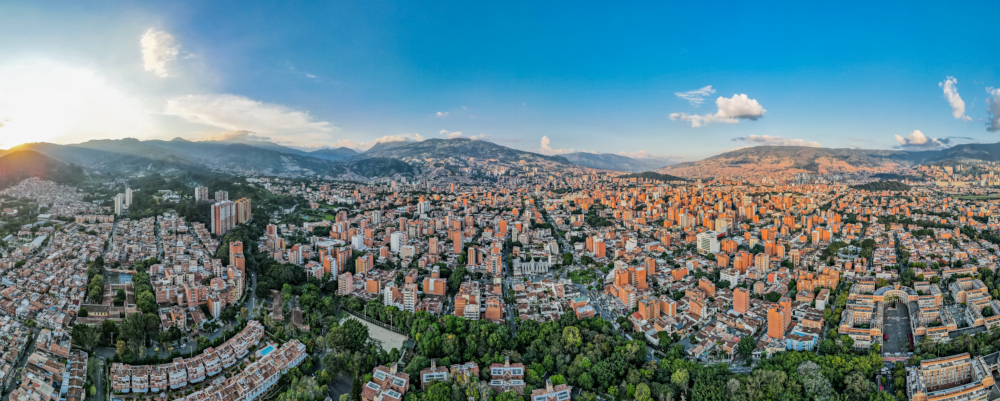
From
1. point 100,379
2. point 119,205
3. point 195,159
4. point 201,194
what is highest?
point 195,159

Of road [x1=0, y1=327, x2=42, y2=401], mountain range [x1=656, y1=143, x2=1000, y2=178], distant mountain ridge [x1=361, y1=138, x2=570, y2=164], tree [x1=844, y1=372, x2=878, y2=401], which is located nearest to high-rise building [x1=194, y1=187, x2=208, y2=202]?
road [x1=0, y1=327, x2=42, y2=401]

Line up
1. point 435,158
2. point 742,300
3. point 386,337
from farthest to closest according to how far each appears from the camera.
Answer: point 435,158 < point 742,300 < point 386,337

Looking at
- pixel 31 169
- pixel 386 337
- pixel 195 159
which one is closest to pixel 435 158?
pixel 195 159

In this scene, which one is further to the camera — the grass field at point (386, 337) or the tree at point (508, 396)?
the grass field at point (386, 337)

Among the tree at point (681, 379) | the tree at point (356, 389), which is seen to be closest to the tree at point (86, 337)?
the tree at point (356, 389)

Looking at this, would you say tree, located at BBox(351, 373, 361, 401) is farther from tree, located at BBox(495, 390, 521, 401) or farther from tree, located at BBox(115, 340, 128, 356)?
tree, located at BBox(115, 340, 128, 356)

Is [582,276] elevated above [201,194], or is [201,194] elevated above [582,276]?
[201,194]

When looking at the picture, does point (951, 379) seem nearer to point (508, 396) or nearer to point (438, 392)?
point (508, 396)

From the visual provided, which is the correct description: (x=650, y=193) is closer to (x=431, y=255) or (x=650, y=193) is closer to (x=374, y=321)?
(x=431, y=255)

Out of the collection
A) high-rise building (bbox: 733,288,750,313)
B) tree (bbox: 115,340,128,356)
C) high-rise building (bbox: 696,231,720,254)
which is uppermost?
high-rise building (bbox: 696,231,720,254)

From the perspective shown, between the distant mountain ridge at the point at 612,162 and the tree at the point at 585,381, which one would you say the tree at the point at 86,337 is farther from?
the distant mountain ridge at the point at 612,162
